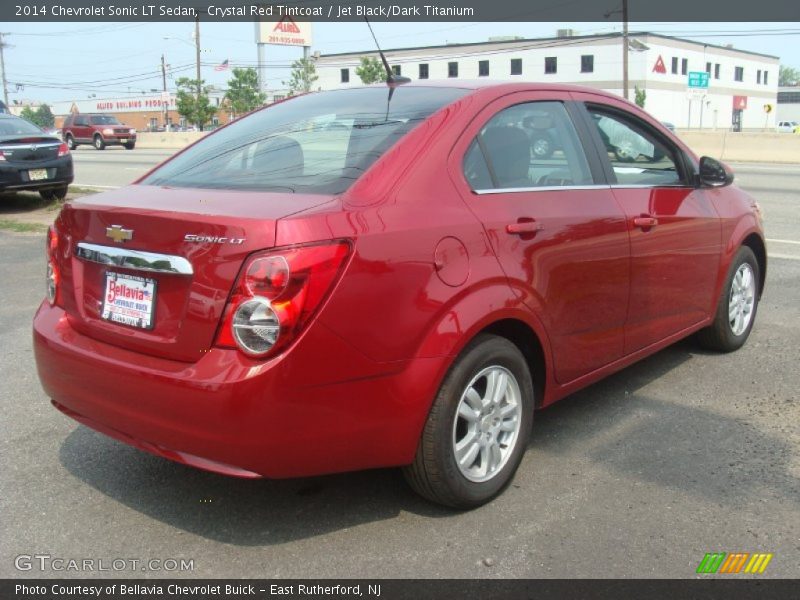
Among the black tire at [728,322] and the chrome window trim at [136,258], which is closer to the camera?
the chrome window trim at [136,258]

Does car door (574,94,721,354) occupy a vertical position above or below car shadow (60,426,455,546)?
above

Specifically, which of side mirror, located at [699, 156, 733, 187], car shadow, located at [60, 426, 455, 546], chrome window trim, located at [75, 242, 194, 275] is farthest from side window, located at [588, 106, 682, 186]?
chrome window trim, located at [75, 242, 194, 275]

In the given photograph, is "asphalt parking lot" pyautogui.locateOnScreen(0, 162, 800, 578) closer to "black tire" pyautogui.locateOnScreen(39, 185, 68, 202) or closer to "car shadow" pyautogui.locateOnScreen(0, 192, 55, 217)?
"car shadow" pyautogui.locateOnScreen(0, 192, 55, 217)

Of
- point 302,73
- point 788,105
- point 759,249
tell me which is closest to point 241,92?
point 302,73

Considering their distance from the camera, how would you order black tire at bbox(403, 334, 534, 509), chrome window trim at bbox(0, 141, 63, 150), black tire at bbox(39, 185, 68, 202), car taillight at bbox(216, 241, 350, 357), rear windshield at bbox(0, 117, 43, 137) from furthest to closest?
black tire at bbox(39, 185, 68, 202) < rear windshield at bbox(0, 117, 43, 137) < chrome window trim at bbox(0, 141, 63, 150) < black tire at bbox(403, 334, 534, 509) < car taillight at bbox(216, 241, 350, 357)

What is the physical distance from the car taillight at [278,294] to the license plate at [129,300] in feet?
1.33

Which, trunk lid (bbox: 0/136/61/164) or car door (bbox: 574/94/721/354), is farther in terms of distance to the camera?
trunk lid (bbox: 0/136/61/164)

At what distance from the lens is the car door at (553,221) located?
3242mm

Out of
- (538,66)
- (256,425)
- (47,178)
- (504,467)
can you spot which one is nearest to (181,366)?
(256,425)

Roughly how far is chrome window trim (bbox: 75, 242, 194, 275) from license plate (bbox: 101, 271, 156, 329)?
0.05m

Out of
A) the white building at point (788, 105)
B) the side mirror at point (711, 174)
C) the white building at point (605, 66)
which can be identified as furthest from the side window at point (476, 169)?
the white building at point (788, 105)

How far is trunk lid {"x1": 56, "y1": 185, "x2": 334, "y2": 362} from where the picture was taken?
8.77 feet

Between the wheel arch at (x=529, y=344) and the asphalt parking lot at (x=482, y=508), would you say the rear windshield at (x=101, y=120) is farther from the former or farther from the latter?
the wheel arch at (x=529, y=344)
